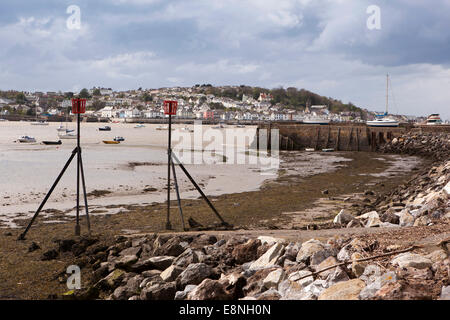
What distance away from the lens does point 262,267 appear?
6.68 m

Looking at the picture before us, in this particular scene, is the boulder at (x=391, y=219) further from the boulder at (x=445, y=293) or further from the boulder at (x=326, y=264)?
the boulder at (x=445, y=293)

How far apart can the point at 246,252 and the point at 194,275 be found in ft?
4.44

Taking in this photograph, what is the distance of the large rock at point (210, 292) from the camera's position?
5797mm

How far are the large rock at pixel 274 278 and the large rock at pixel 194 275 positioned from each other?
1130mm

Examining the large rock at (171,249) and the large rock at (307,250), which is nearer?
the large rock at (307,250)

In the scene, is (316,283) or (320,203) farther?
(320,203)

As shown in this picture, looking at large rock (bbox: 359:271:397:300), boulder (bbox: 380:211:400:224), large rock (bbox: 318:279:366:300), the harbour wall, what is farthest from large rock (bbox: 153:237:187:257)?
the harbour wall

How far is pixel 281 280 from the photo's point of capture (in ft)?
19.7

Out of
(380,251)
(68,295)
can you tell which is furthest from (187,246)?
(380,251)

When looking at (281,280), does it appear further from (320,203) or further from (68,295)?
(320,203)

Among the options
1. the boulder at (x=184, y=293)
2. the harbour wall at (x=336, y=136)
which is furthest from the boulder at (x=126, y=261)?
the harbour wall at (x=336, y=136)

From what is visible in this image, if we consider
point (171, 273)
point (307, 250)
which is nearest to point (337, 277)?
point (307, 250)
